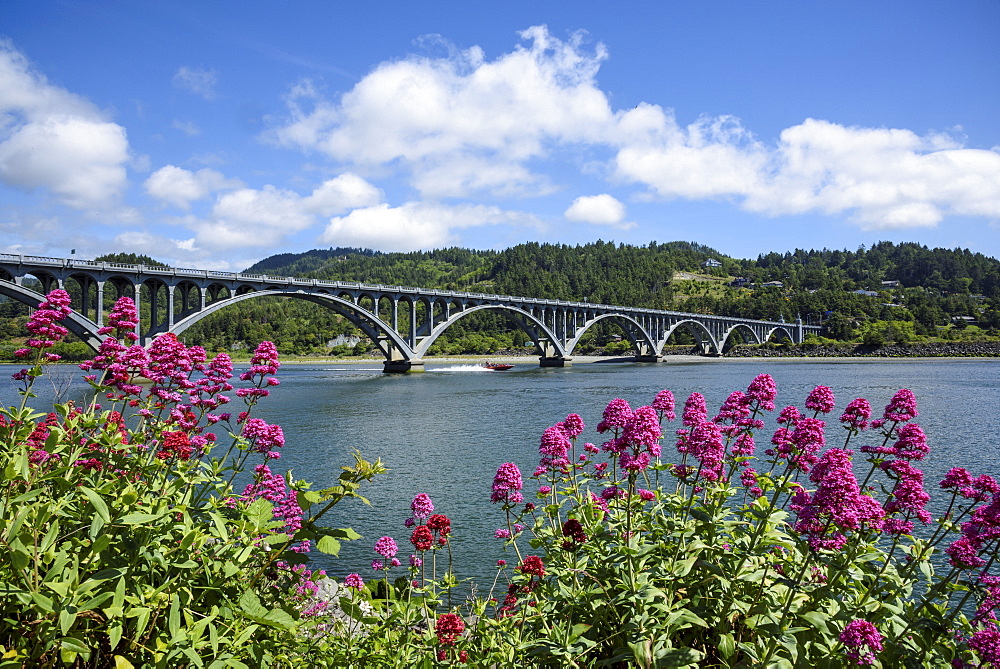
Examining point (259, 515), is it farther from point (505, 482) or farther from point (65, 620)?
point (505, 482)

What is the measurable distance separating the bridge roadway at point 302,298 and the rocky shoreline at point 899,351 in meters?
14.3

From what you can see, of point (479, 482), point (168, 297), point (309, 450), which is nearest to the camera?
point (479, 482)

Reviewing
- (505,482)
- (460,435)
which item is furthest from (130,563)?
(460,435)

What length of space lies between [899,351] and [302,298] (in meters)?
90.2

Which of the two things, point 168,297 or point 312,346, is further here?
point 312,346

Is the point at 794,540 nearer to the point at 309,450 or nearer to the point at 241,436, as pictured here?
the point at 241,436

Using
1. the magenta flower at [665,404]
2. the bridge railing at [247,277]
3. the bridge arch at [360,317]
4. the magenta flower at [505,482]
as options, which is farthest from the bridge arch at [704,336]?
the magenta flower at [505,482]

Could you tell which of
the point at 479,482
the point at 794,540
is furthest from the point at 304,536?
the point at 479,482

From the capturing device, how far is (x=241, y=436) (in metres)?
4.01

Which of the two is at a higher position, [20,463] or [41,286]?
[41,286]

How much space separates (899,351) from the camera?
9625 cm

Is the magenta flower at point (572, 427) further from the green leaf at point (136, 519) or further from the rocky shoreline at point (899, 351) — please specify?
the rocky shoreline at point (899, 351)

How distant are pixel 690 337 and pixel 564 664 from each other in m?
140

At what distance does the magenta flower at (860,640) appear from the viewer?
2654mm
